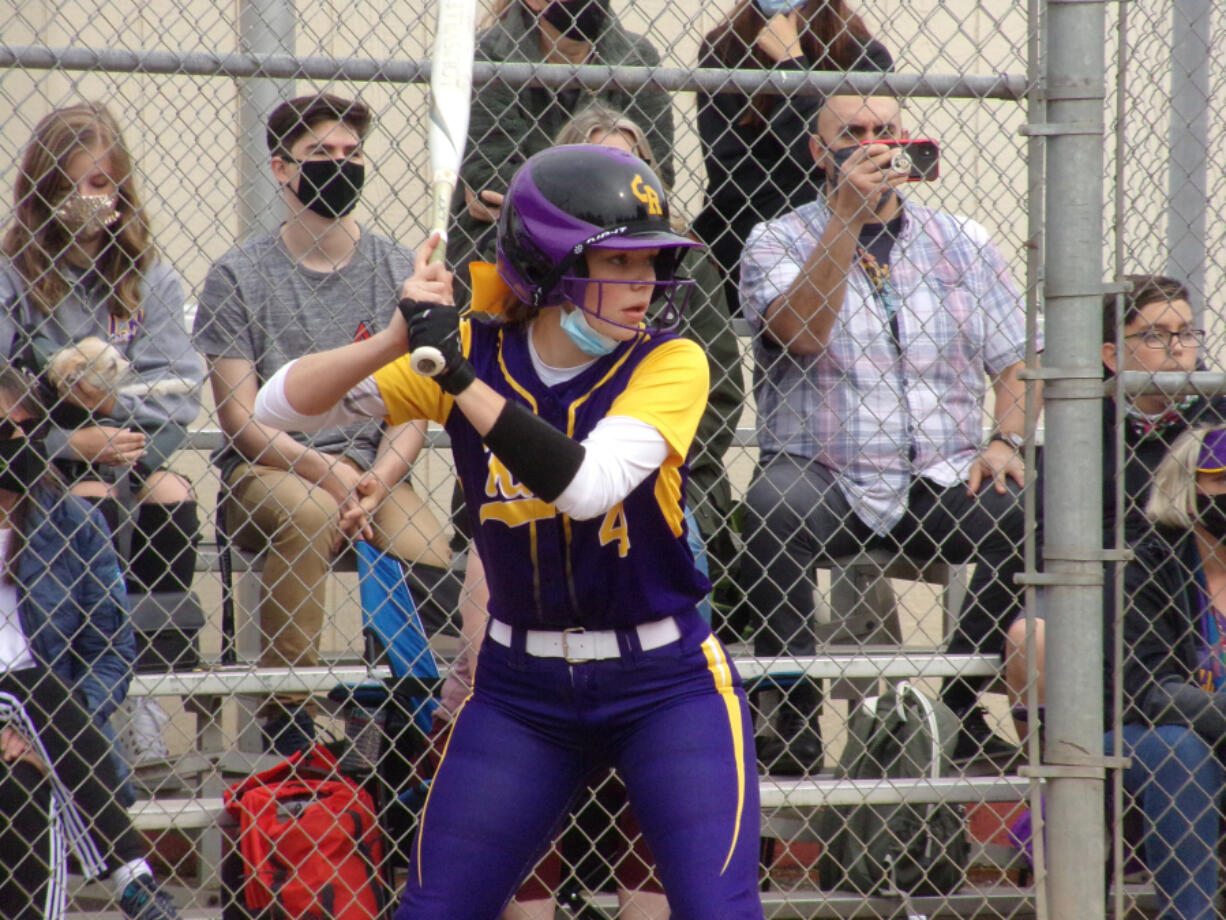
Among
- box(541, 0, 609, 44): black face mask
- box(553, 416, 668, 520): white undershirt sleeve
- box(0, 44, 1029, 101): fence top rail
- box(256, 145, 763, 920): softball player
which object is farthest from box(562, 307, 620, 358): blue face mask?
box(541, 0, 609, 44): black face mask

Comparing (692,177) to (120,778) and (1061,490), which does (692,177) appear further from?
(120,778)

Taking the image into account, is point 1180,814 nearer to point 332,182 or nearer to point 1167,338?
point 1167,338

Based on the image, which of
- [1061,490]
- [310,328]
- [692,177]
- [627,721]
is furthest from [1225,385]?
[310,328]

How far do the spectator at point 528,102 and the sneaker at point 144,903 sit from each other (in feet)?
5.63

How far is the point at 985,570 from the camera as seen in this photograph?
3.67m

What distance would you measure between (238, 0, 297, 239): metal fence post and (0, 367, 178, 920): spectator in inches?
36.4

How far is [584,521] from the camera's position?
2367 millimetres

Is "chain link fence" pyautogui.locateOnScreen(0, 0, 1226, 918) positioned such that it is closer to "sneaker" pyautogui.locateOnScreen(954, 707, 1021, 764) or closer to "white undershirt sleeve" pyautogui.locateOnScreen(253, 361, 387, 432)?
"sneaker" pyautogui.locateOnScreen(954, 707, 1021, 764)

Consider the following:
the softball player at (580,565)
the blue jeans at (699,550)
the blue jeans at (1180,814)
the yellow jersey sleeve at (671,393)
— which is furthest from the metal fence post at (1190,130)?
the softball player at (580,565)

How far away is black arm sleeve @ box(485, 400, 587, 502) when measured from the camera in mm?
2119

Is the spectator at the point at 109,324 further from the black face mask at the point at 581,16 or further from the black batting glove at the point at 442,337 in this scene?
the black batting glove at the point at 442,337

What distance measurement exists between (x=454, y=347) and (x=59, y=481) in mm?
1748

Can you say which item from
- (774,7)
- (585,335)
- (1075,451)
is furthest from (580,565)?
(774,7)

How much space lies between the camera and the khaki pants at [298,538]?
3619 millimetres
